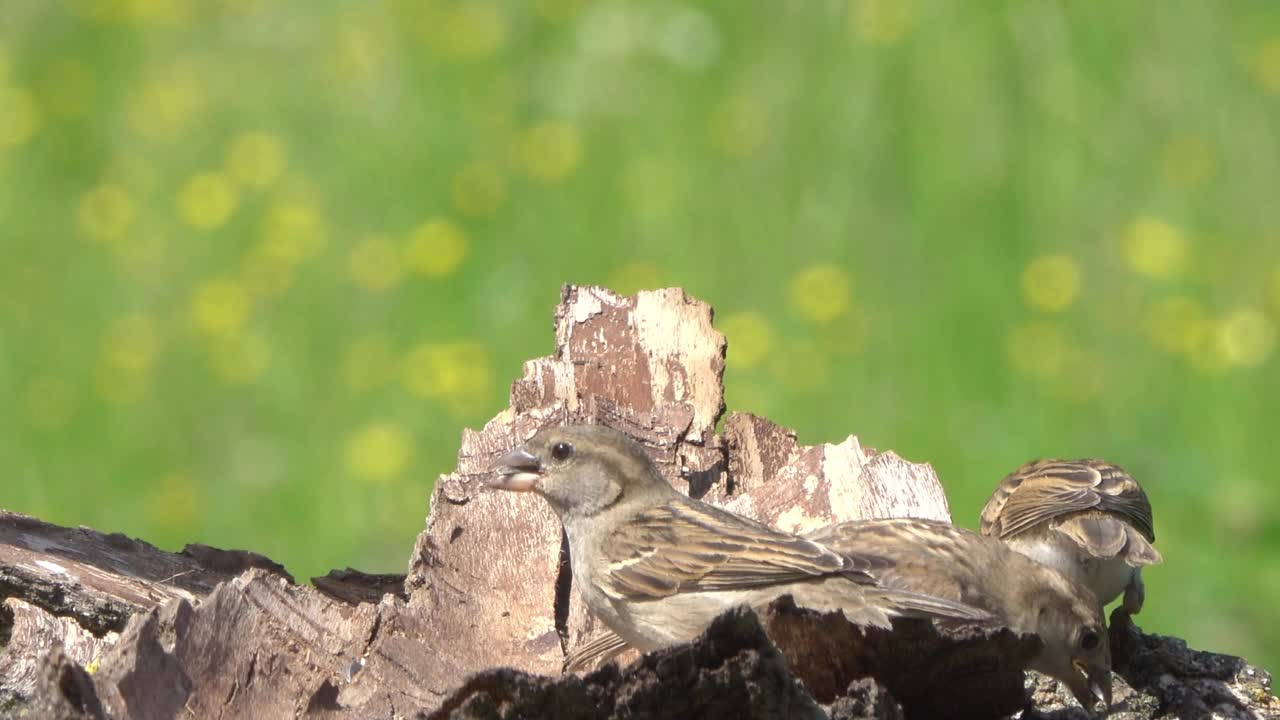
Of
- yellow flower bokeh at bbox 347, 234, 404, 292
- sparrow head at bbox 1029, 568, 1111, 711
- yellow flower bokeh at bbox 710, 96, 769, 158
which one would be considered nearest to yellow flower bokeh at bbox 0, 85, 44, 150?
yellow flower bokeh at bbox 347, 234, 404, 292

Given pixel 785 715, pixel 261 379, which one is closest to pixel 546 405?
pixel 785 715

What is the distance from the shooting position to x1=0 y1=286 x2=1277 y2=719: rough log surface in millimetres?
3223

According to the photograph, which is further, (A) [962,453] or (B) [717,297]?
(B) [717,297]

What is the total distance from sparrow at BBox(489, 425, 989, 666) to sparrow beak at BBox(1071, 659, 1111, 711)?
0.29 m

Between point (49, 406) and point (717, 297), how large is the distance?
3.56 m

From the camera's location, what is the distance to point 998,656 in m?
3.67

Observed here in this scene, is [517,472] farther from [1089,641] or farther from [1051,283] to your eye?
[1051,283]

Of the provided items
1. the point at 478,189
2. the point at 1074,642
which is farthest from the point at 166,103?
the point at 1074,642

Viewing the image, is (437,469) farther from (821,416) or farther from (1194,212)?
(1194,212)

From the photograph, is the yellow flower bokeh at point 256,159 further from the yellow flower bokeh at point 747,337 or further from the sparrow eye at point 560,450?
the sparrow eye at point 560,450

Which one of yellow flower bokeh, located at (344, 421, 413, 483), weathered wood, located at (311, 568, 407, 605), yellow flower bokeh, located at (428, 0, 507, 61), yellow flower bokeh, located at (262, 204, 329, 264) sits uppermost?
yellow flower bokeh, located at (428, 0, 507, 61)

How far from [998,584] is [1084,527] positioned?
1.29m

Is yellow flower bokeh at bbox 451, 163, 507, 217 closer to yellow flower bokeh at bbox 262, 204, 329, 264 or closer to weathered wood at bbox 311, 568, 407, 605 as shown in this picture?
yellow flower bokeh at bbox 262, 204, 329, 264

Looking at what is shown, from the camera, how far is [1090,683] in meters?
4.73
